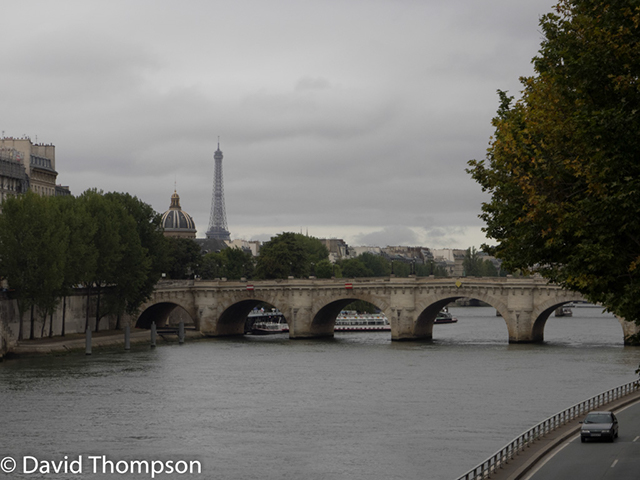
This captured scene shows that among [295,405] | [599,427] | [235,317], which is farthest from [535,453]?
[235,317]

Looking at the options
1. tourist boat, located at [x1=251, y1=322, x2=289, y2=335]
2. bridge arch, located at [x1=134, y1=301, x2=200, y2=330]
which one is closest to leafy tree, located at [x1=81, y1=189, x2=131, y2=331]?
bridge arch, located at [x1=134, y1=301, x2=200, y2=330]

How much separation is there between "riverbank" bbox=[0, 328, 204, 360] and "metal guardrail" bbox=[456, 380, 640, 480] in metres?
55.2

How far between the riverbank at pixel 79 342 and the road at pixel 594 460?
61492 millimetres

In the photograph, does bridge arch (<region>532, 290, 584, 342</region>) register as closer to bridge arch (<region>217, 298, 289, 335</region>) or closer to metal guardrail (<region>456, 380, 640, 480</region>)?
bridge arch (<region>217, 298, 289, 335</region>)

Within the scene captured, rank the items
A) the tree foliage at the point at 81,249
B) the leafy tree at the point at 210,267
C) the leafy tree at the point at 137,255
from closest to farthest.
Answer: the tree foliage at the point at 81,249 < the leafy tree at the point at 137,255 < the leafy tree at the point at 210,267

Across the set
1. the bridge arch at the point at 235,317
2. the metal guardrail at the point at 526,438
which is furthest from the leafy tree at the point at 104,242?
the metal guardrail at the point at 526,438

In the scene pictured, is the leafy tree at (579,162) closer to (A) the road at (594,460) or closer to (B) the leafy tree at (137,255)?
(A) the road at (594,460)

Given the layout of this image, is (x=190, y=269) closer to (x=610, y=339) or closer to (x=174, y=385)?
(x=610, y=339)

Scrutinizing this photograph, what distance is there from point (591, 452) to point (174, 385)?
39139 mm

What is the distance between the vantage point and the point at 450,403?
64.9 metres

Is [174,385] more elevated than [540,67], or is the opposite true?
[540,67]

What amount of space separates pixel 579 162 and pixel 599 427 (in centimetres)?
1848

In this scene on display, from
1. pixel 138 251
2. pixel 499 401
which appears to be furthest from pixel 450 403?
pixel 138 251

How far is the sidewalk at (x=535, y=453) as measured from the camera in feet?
127
